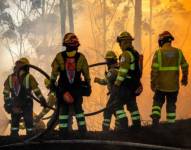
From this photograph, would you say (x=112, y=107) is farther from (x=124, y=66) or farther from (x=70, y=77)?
(x=70, y=77)

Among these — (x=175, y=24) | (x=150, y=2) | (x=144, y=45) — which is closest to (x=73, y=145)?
(x=175, y=24)

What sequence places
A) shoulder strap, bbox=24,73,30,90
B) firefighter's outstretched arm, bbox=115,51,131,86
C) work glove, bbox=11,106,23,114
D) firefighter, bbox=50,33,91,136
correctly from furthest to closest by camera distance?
work glove, bbox=11,106,23,114, shoulder strap, bbox=24,73,30,90, firefighter's outstretched arm, bbox=115,51,131,86, firefighter, bbox=50,33,91,136

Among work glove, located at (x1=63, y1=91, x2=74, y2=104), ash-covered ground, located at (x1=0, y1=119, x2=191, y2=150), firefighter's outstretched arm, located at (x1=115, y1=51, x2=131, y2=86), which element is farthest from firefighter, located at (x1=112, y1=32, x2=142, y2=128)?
Answer: work glove, located at (x1=63, y1=91, x2=74, y2=104)

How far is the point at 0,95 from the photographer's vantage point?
29.0 m

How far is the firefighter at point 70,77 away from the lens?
8415 millimetres

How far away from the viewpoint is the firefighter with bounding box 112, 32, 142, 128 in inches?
353

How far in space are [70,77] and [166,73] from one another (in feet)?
6.83

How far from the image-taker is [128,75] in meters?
9.19

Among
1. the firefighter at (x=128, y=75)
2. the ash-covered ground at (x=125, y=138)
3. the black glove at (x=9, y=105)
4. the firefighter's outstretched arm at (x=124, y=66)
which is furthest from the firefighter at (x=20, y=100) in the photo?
the firefighter's outstretched arm at (x=124, y=66)

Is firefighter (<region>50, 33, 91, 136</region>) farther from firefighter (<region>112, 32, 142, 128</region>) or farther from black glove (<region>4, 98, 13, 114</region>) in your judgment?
black glove (<region>4, 98, 13, 114</region>)

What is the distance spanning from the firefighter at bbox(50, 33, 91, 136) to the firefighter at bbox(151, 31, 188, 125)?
154 cm

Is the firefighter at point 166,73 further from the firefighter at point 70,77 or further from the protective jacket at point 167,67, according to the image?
the firefighter at point 70,77

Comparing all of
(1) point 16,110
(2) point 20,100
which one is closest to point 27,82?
(2) point 20,100

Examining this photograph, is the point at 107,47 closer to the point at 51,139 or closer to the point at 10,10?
the point at 10,10
